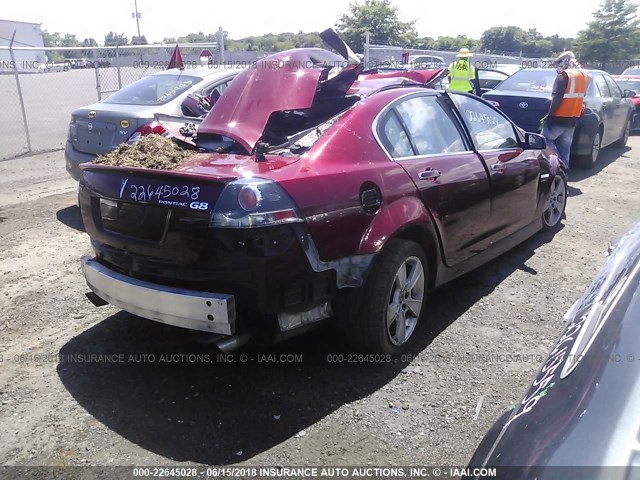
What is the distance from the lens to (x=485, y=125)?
186 inches

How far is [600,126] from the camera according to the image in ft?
32.0

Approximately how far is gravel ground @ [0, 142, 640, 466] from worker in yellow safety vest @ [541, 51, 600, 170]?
375cm

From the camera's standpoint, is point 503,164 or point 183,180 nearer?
point 183,180

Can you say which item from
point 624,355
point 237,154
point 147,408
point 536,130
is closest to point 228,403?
point 147,408

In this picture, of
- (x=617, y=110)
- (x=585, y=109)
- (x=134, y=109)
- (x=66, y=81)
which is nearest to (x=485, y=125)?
(x=134, y=109)

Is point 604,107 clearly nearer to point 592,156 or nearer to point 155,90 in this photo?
point 592,156

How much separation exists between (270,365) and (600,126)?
862 centimetres

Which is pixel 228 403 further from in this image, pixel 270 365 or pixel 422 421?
pixel 422 421

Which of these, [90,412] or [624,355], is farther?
[90,412]

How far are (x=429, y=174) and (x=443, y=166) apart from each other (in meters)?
0.24

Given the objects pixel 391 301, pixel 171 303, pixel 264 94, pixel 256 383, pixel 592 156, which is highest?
pixel 264 94

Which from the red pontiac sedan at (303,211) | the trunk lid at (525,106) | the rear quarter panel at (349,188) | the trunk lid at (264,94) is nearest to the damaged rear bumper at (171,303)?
the red pontiac sedan at (303,211)

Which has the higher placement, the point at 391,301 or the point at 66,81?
the point at 66,81

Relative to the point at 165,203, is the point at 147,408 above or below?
below
